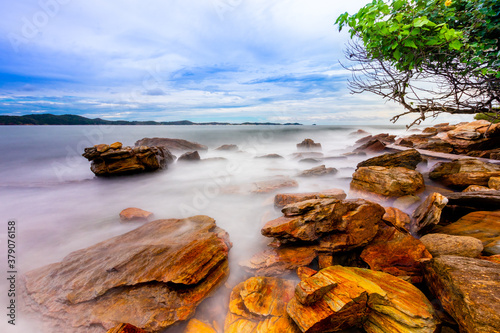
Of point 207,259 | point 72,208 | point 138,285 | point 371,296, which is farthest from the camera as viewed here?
point 72,208

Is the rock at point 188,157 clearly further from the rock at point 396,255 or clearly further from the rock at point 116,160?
the rock at point 396,255

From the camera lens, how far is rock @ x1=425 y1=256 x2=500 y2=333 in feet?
8.08

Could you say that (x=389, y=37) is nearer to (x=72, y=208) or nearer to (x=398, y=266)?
(x=398, y=266)

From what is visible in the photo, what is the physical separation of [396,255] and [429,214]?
5.74 feet

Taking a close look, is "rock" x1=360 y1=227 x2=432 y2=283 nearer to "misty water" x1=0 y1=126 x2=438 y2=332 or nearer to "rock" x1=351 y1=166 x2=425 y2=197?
"misty water" x1=0 y1=126 x2=438 y2=332

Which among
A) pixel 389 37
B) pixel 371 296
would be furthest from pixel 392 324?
pixel 389 37

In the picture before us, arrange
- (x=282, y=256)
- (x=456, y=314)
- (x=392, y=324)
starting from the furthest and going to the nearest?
(x=282, y=256)
(x=392, y=324)
(x=456, y=314)

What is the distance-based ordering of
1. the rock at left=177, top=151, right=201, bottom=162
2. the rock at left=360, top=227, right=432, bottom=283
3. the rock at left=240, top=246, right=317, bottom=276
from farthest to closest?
1. the rock at left=177, top=151, right=201, bottom=162
2. the rock at left=240, top=246, right=317, bottom=276
3. the rock at left=360, top=227, right=432, bottom=283

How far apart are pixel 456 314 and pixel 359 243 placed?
2.17 metres

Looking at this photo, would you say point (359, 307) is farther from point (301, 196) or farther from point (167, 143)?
point (167, 143)

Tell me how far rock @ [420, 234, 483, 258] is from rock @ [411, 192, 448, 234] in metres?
0.67

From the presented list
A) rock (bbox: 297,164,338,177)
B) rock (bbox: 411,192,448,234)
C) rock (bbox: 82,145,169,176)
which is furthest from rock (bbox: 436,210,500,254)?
rock (bbox: 82,145,169,176)

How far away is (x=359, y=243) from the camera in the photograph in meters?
4.93

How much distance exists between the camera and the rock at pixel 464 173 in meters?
7.25
